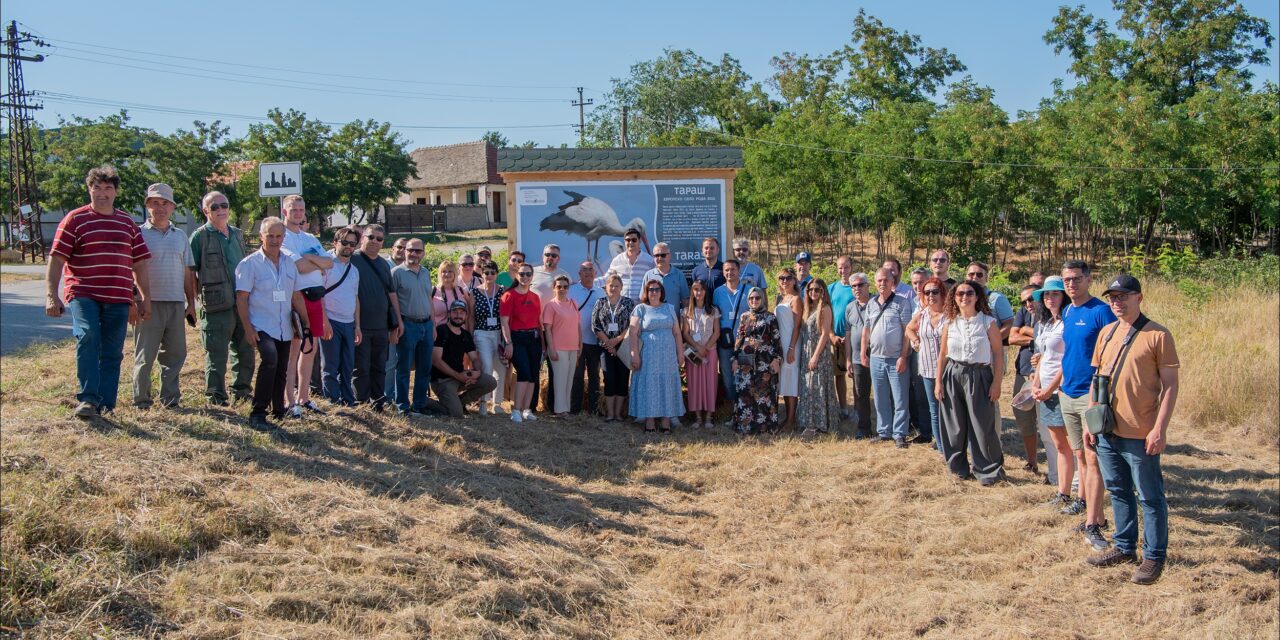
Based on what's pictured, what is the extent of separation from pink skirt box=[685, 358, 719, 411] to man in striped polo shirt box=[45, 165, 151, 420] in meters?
4.97

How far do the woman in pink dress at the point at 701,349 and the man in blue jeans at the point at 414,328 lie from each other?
99.2 inches

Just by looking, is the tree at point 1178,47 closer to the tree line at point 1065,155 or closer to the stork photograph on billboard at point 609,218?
the tree line at point 1065,155

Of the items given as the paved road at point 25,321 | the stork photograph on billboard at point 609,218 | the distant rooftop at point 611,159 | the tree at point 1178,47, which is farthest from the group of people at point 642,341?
the tree at point 1178,47

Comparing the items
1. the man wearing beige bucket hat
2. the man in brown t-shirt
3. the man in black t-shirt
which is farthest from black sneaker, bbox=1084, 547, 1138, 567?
the man wearing beige bucket hat

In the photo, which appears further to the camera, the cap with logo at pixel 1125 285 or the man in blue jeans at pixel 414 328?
the man in blue jeans at pixel 414 328

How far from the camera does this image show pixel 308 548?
15.9ft

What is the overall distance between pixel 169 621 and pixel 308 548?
904 millimetres

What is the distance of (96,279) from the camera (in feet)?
19.0

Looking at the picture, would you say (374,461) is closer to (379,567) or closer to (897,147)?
(379,567)

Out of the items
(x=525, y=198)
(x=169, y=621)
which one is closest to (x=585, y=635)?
(x=169, y=621)

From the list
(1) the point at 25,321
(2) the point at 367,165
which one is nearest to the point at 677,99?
(2) the point at 367,165

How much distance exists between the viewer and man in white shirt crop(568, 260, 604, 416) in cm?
902

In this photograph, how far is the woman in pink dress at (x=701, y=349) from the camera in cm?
878

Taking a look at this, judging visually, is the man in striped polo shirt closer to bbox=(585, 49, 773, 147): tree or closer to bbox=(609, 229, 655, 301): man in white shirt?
bbox=(609, 229, 655, 301): man in white shirt
